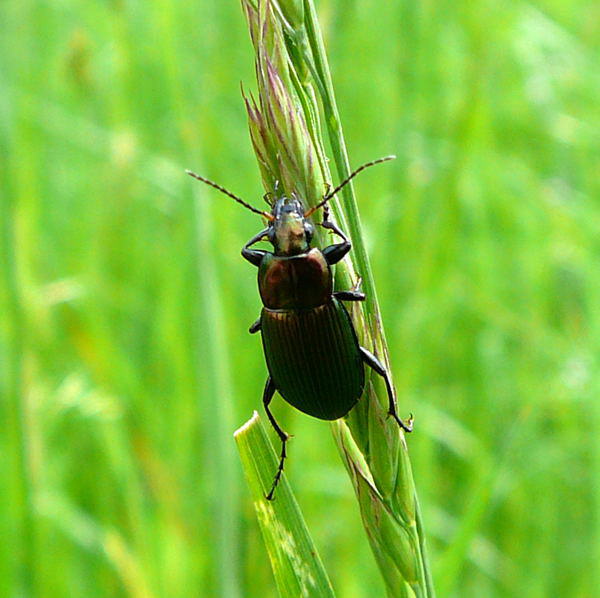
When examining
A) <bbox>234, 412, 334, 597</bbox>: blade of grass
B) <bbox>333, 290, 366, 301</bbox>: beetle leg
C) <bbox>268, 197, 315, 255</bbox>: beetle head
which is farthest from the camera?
<bbox>268, 197, 315, 255</bbox>: beetle head

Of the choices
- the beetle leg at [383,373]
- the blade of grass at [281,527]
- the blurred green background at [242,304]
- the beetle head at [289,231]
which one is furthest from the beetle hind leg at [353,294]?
the blurred green background at [242,304]

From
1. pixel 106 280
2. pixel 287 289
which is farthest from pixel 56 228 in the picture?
pixel 287 289

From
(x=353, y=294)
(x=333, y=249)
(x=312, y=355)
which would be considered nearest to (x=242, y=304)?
(x=312, y=355)

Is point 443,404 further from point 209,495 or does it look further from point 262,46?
point 262,46

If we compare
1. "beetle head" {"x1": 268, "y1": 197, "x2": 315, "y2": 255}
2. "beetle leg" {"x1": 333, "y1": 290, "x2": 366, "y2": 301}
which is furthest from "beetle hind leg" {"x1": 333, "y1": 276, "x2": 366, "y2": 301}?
"beetle head" {"x1": 268, "y1": 197, "x2": 315, "y2": 255}

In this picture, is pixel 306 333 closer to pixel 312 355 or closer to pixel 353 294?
pixel 312 355

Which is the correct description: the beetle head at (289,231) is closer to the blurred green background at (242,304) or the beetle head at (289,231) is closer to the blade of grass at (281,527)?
the blurred green background at (242,304)

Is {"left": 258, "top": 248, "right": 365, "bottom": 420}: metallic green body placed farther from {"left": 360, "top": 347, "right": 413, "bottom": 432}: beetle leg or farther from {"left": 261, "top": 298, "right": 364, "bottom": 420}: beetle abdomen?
{"left": 360, "top": 347, "right": 413, "bottom": 432}: beetle leg
